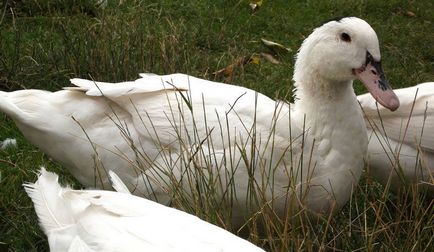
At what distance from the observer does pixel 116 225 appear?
2.68m

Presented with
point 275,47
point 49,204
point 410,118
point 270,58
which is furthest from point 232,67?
point 49,204

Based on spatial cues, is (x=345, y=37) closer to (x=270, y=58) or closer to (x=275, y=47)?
(x=270, y=58)

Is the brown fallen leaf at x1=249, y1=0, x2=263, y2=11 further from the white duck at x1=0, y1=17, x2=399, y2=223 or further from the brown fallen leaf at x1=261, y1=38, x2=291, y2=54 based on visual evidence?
the white duck at x1=0, y1=17, x2=399, y2=223

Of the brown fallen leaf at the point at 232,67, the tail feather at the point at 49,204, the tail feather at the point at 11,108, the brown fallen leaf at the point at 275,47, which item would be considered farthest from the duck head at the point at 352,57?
the brown fallen leaf at the point at 275,47

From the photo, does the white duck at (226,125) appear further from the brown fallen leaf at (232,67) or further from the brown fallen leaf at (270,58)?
the brown fallen leaf at (270,58)

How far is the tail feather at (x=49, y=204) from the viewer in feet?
9.51

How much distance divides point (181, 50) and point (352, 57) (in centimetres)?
201

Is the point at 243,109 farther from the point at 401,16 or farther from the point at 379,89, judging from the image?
the point at 401,16

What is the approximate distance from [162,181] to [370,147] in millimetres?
1196

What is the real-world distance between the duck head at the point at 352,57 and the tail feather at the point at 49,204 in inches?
62.5

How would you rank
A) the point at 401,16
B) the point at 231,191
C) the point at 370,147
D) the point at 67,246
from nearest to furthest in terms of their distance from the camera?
the point at 67,246 → the point at 231,191 → the point at 370,147 → the point at 401,16

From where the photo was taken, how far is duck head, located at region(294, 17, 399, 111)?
13.3 feet

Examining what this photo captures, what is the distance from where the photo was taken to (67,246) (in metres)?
2.79

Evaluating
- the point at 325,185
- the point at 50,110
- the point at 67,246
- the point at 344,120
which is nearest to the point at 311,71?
the point at 344,120
